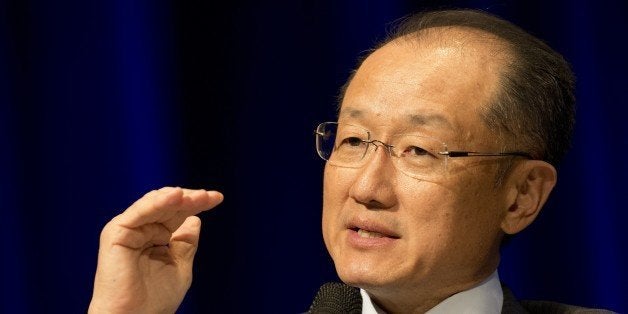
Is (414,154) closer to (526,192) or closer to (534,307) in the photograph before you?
(526,192)

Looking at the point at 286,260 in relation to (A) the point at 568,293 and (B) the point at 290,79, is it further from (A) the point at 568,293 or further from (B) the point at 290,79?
(A) the point at 568,293

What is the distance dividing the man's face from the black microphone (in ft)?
0.49

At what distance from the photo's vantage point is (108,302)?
202cm

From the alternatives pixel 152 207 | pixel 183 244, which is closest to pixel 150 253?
pixel 183 244

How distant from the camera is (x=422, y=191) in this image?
1.93m

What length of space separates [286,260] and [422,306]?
96 cm

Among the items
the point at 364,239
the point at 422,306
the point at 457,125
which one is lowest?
the point at 422,306

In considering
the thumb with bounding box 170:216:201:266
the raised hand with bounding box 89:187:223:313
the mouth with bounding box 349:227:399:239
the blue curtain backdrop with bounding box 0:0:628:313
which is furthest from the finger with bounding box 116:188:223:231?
the blue curtain backdrop with bounding box 0:0:628:313

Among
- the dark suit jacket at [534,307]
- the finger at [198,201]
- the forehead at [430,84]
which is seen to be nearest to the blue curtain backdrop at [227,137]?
the dark suit jacket at [534,307]

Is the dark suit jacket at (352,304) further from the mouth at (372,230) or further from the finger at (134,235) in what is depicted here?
the finger at (134,235)

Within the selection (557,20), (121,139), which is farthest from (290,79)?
(557,20)

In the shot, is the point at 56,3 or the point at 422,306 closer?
the point at 422,306

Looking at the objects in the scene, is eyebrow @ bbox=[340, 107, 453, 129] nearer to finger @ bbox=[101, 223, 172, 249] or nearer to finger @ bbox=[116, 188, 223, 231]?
finger @ bbox=[116, 188, 223, 231]

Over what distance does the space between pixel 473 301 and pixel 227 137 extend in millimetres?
1090
